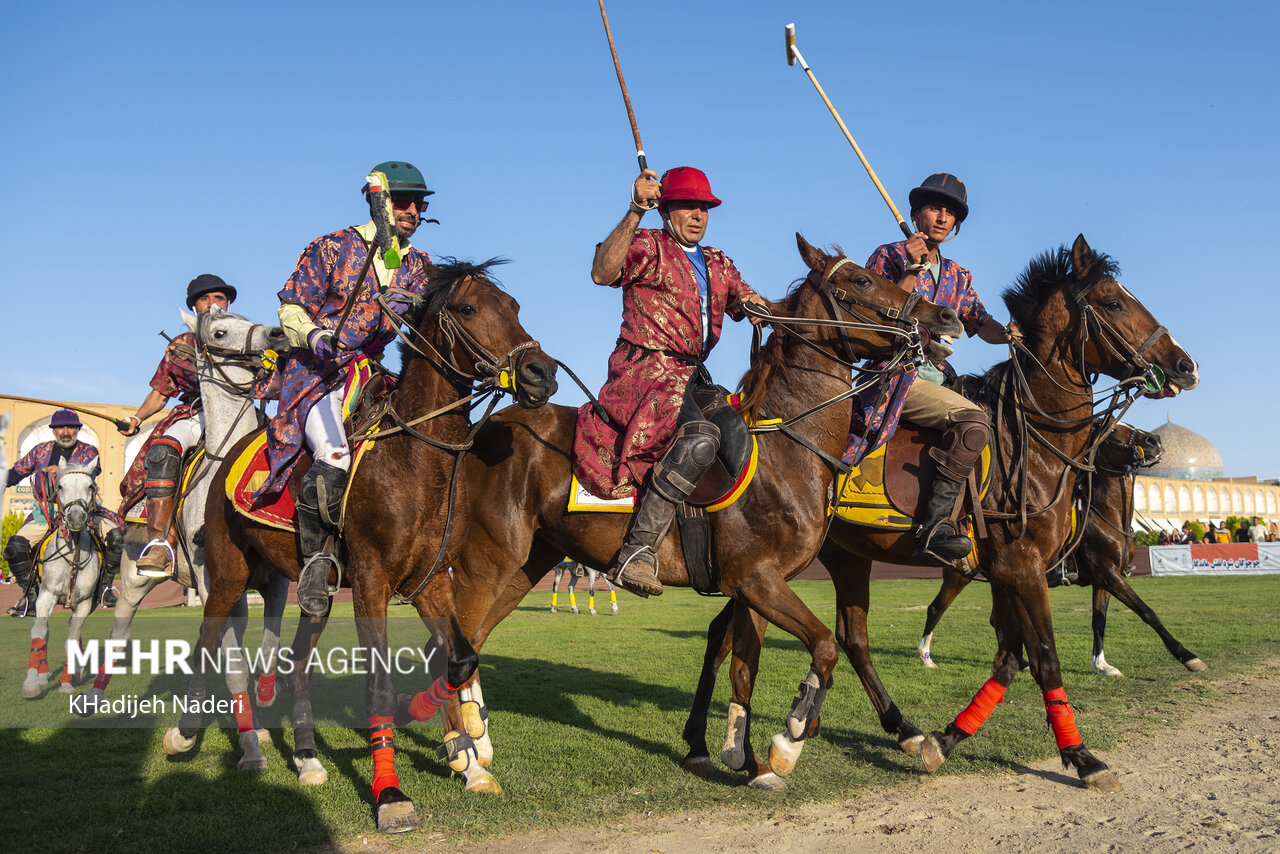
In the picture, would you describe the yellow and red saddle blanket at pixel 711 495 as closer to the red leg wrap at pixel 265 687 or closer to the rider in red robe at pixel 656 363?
the rider in red robe at pixel 656 363

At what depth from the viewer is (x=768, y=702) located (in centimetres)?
930

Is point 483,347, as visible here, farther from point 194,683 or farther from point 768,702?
point 768,702

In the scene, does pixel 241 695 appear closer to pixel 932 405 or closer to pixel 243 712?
pixel 243 712

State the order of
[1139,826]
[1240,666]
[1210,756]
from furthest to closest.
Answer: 1. [1240,666]
2. [1210,756]
3. [1139,826]

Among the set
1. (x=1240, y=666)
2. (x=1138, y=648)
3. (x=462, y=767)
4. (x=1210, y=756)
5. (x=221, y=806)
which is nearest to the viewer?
(x=221, y=806)

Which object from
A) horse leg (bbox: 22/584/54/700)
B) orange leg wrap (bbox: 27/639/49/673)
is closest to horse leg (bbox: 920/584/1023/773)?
horse leg (bbox: 22/584/54/700)

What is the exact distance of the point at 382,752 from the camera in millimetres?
5469

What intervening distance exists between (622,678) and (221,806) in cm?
623

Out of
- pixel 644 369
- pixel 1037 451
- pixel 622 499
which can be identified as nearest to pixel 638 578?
pixel 622 499

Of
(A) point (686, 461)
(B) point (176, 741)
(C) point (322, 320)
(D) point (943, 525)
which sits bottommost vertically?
(B) point (176, 741)

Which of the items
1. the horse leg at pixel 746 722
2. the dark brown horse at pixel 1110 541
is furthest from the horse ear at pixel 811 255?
the dark brown horse at pixel 1110 541

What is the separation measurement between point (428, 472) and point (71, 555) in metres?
8.44

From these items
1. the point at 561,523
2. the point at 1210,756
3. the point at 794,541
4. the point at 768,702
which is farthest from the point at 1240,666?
the point at 561,523

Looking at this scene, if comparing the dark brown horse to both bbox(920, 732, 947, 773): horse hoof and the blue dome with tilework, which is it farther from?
the blue dome with tilework
